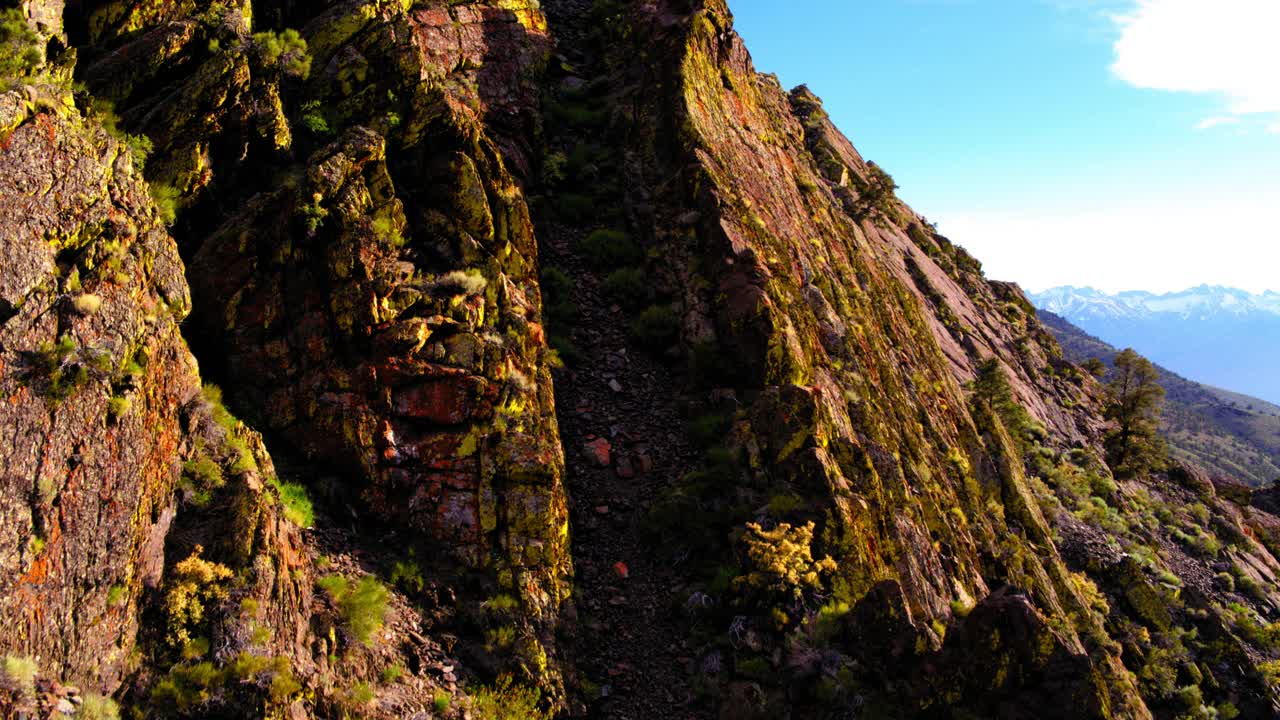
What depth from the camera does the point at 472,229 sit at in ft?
51.6

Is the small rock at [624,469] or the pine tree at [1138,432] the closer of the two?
the small rock at [624,469]

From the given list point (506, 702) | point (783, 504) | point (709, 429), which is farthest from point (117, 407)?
point (783, 504)

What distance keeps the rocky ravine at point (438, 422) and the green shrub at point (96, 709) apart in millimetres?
171

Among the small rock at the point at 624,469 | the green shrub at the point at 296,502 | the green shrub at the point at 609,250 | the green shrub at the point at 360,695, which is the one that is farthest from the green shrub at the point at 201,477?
the green shrub at the point at 609,250

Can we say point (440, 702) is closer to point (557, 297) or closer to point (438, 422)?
point (438, 422)

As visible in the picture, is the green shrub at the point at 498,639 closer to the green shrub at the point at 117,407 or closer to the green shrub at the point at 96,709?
the green shrub at the point at 96,709

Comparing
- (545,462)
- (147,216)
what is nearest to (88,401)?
(147,216)

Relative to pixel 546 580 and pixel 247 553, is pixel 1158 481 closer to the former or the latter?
pixel 546 580

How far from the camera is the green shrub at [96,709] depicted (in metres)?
6.77

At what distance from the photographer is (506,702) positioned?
35.5 feet

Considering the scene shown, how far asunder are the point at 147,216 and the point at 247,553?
5794 millimetres

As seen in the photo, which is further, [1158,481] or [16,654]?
[1158,481]

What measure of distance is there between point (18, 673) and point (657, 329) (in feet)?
48.1

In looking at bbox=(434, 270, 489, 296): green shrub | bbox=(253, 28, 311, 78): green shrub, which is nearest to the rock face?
bbox=(434, 270, 489, 296): green shrub
